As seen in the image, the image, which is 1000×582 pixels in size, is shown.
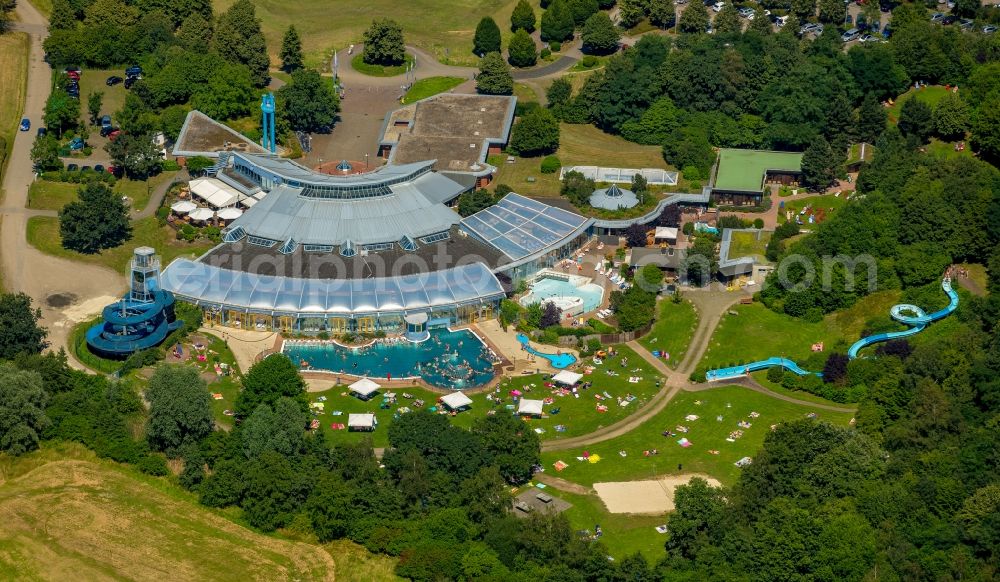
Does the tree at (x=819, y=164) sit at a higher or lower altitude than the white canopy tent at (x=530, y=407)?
higher

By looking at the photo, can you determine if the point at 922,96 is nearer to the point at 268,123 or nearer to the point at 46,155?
the point at 268,123

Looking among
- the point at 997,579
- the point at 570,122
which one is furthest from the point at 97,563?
the point at 570,122

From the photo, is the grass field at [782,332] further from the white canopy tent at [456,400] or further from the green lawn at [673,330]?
the white canopy tent at [456,400]

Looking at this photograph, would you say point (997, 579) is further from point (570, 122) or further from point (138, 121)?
point (138, 121)

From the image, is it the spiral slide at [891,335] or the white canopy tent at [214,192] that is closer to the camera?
the spiral slide at [891,335]

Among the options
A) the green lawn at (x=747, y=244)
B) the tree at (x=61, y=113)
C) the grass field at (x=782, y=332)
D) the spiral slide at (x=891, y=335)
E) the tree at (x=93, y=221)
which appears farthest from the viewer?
the tree at (x=61, y=113)

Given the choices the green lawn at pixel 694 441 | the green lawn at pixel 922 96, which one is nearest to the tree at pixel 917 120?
the green lawn at pixel 922 96
